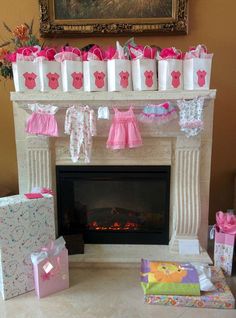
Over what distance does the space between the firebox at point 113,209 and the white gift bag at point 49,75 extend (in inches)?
24.5

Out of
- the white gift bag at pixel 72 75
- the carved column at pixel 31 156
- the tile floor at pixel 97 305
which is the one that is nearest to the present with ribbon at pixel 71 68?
the white gift bag at pixel 72 75

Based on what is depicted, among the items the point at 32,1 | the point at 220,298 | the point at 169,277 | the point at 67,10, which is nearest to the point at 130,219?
the point at 169,277

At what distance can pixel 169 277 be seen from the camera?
1.99 metres

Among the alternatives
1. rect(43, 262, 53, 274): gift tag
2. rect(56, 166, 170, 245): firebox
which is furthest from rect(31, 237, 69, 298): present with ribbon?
rect(56, 166, 170, 245): firebox

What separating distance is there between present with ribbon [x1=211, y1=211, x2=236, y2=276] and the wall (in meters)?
0.59

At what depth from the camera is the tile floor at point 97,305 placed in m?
1.82

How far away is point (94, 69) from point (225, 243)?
4.85 ft

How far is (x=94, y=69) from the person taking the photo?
6.89ft

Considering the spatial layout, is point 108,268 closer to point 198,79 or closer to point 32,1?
point 198,79

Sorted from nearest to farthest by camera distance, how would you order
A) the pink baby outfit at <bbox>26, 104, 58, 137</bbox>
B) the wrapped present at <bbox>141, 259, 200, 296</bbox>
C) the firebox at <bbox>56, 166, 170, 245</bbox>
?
the wrapped present at <bbox>141, 259, 200, 296</bbox> → the pink baby outfit at <bbox>26, 104, 58, 137</bbox> → the firebox at <bbox>56, 166, 170, 245</bbox>

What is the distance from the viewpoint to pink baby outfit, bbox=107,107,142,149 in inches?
84.9

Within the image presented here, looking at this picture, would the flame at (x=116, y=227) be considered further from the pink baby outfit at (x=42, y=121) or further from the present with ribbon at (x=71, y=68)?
the present with ribbon at (x=71, y=68)

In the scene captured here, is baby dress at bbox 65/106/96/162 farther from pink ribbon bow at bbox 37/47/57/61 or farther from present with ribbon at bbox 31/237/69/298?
Answer: present with ribbon at bbox 31/237/69/298

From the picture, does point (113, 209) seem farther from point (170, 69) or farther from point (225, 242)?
point (170, 69)
